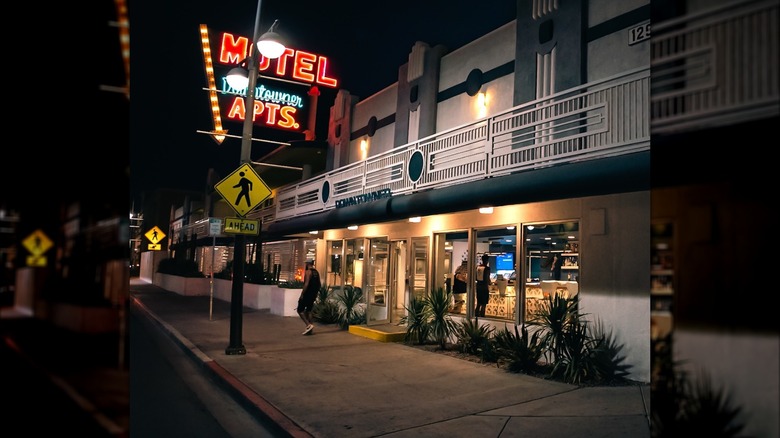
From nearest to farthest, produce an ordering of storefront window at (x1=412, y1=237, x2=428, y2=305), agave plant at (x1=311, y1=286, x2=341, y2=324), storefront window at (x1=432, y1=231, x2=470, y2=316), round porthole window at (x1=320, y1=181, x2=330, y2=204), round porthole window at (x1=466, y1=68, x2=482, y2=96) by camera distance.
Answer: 1. storefront window at (x1=432, y1=231, x2=470, y2=316)
2. round porthole window at (x1=466, y1=68, x2=482, y2=96)
3. storefront window at (x1=412, y1=237, x2=428, y2=305)
4. agave plant at (x1=311, y1=286, x2=341, y2=324)
5. round porthole window at (x1=320, y1=181, x2=330, y2=204)

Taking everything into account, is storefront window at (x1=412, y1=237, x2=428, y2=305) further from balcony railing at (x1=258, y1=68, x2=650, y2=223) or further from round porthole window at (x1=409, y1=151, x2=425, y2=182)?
round porthole window at (x1=409, y1=151, x2=425, y2=182)

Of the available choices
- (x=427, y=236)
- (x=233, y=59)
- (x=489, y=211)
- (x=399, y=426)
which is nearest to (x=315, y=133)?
(x=233, y=59)

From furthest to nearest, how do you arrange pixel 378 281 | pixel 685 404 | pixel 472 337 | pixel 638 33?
pixel 378 281
pixel 472 337
pixel 638 33
pixel 685 404

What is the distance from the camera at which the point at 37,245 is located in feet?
6.15

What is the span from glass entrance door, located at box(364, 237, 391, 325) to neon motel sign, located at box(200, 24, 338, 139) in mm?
7971

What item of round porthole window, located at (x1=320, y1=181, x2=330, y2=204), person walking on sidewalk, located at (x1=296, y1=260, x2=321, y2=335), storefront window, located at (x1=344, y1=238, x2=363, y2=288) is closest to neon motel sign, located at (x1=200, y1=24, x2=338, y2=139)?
round porthole window, located at (x1=320, y1=181, x2=330, y2=204)

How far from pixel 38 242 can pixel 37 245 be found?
0.05 ft

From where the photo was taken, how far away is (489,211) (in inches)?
422

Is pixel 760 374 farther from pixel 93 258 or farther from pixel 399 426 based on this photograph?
pixel 399 426

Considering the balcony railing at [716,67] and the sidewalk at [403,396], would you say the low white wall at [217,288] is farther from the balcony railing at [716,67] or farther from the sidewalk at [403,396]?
the balcony railing at [716,67]

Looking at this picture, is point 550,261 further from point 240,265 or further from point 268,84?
point 268,84

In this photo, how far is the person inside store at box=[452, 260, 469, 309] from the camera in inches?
475

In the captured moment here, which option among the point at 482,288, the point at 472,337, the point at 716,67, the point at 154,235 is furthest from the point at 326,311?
→ the point at 716,67

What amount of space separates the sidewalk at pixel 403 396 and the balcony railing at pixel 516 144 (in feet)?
10.2
